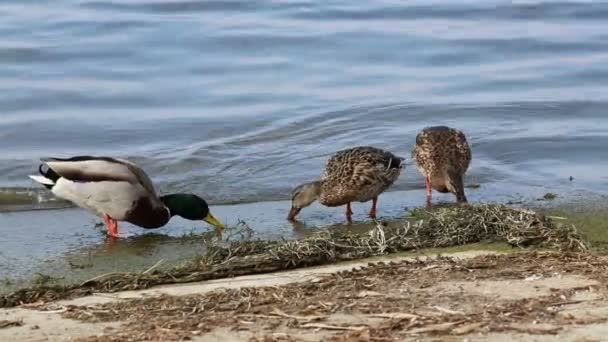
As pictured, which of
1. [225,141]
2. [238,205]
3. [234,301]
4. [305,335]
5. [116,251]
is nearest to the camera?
[305,335]

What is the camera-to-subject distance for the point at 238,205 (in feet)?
32.2

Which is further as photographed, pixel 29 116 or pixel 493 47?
pixel 493 47

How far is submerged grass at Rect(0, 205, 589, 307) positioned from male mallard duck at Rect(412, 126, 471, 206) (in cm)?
149

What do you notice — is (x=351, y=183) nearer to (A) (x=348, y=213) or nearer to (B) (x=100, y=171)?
(A) (x=348, y=213)

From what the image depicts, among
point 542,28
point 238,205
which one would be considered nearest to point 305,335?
point 238,205

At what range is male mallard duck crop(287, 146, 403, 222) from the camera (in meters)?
9.04

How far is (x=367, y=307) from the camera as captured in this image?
5660mm

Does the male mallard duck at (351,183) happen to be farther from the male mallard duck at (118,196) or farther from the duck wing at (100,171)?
the duck wing at (100,171)

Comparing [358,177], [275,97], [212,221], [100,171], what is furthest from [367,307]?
[275,97]

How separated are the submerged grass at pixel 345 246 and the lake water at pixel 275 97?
102 cm

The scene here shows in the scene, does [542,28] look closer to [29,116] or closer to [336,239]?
[29,116]

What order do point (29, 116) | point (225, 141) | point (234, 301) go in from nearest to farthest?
point (234, 301) → point (225, 141) → point (29, 116)

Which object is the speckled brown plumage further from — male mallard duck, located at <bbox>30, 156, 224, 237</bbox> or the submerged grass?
the submerged grass

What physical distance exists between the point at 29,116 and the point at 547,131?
4.94 m
